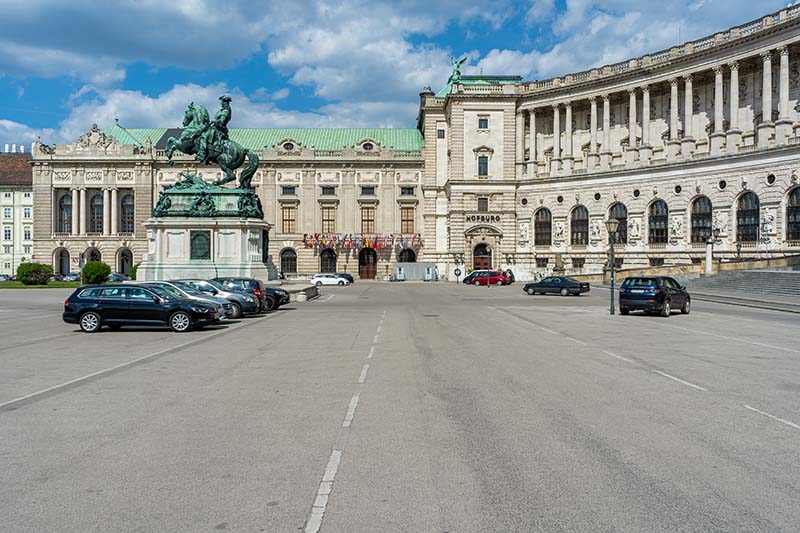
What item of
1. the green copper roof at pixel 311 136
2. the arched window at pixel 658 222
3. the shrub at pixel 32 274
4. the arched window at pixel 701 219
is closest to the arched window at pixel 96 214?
the green copper roof at pixel 311 136

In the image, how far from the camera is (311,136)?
102812 mm

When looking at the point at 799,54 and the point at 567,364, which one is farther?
the point at 799,54

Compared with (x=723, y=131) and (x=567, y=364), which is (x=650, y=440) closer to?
(x=567, y=364)

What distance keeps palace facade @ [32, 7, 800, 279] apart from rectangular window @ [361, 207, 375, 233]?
0.20m

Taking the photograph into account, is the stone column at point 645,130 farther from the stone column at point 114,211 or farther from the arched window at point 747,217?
the stone column at point 114,211

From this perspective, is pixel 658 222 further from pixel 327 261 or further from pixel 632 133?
pixel 327 261

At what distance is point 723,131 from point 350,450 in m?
66.7

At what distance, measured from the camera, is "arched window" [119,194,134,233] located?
97562mm

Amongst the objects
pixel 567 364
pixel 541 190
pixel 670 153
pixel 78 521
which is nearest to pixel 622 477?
pixel 78 521

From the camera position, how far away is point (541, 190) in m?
80.2

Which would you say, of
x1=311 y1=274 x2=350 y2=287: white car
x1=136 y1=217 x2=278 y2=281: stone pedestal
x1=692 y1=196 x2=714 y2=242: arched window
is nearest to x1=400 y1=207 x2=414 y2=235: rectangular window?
x1=311 y1=274 x2=350 y2=287: white car

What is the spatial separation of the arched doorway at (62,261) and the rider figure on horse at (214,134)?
6170 cm

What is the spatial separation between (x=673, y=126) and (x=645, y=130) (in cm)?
337

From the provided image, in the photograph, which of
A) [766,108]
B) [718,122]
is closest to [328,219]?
[718,122]
